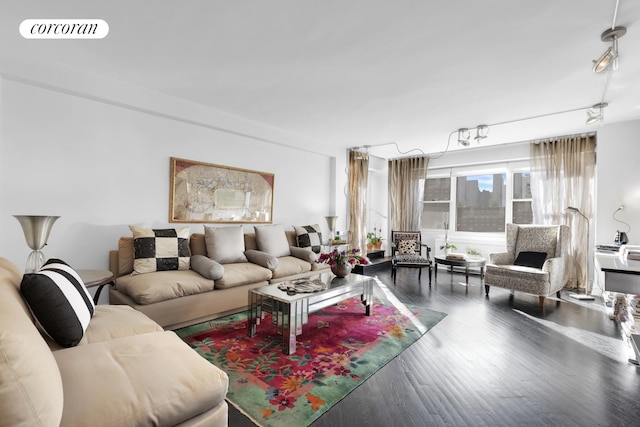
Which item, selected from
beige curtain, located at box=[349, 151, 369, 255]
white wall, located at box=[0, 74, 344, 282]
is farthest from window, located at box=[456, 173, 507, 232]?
white wall, located at box=[0, 74, 344, 282]

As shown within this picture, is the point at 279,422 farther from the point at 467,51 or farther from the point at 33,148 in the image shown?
the point at 33,148

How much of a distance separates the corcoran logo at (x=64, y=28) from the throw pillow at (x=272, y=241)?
267 cm

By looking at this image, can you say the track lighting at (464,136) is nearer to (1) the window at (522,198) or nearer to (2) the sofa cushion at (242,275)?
(1) the window at (522,198)

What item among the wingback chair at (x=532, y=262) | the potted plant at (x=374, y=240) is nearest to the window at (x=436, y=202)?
the potted plant at (x=374, y=240)

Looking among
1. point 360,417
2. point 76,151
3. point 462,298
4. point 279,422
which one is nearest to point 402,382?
point 360,417

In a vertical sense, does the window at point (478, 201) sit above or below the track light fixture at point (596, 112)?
below

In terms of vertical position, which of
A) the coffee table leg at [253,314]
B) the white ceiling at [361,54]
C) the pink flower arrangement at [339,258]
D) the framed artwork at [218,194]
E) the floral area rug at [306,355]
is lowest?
the floral area rug at [306,355]

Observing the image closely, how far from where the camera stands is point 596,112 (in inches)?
148

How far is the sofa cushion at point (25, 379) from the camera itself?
31.2 inches

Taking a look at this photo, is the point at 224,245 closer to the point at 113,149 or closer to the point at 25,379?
the point at 113,149

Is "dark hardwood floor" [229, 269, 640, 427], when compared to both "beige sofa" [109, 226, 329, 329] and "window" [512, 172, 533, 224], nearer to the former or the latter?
"beige sofa" [109, 226, 329, 329]

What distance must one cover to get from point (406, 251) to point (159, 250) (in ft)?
13.7

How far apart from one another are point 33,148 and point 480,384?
4241 millimetres

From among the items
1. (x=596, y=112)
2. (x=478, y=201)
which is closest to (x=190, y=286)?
(x=596, y=112)
